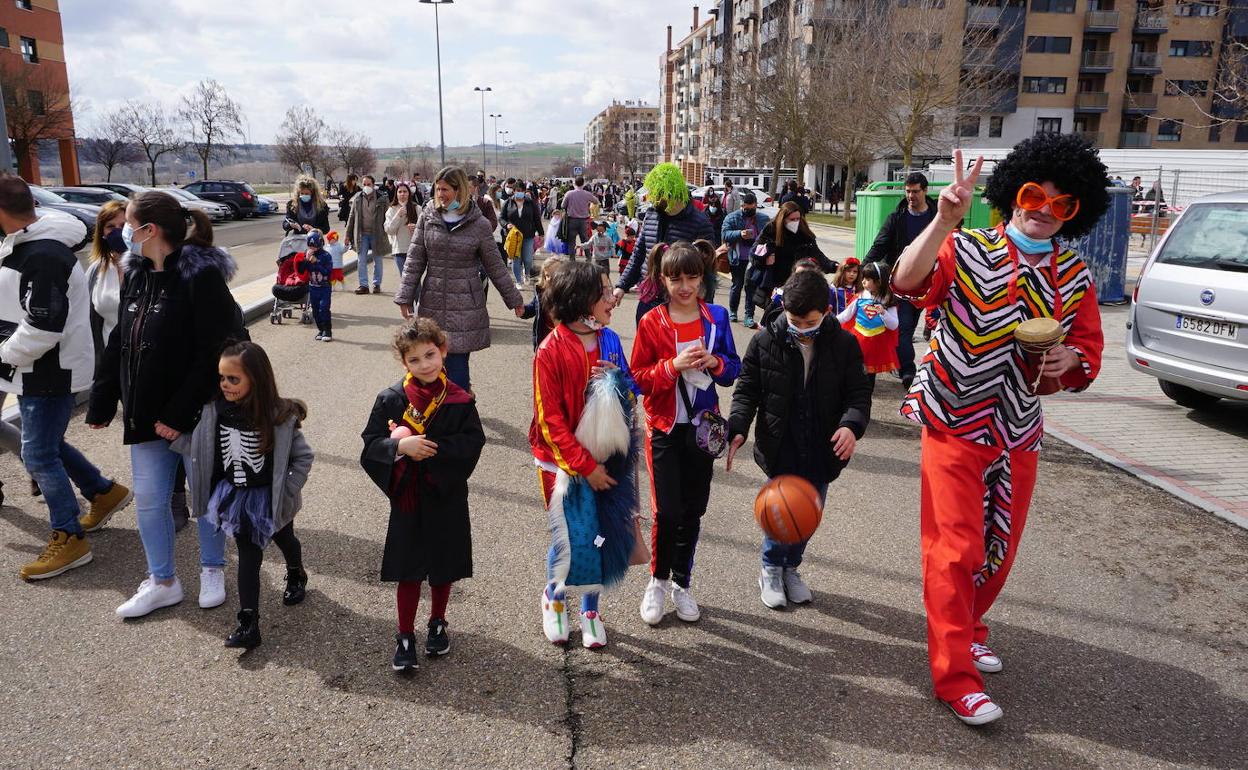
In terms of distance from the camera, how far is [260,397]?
3812 millimetres

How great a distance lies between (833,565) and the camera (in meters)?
4.70

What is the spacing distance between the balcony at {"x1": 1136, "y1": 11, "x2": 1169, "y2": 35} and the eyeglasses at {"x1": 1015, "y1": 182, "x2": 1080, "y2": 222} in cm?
6461

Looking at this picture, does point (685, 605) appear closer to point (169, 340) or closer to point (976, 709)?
point (976, 709)

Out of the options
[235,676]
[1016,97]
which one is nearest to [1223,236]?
[235,676]

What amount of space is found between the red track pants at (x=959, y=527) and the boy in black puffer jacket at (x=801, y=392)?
463 millimetres

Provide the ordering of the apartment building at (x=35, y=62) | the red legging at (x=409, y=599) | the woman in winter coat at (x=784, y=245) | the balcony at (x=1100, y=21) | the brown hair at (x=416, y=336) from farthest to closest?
1. the balcony at (x=1100, y=21)
2. the apartment building at (x=35, y=62)
3. the woman in winter coat at (x=784, y=245)
4. the red legging at (x=409, y=599)
5. the brown hair at (x=416, y=336)

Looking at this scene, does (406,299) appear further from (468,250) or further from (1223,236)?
(1223,236)

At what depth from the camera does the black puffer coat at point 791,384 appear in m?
3.80

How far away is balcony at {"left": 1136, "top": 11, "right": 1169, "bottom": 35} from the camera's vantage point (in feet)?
183

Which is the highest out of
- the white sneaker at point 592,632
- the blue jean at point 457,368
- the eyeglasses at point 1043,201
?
the eyeglasses at point 1043,201

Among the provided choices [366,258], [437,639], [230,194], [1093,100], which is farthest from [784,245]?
[1093,100]

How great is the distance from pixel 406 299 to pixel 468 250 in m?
0.57

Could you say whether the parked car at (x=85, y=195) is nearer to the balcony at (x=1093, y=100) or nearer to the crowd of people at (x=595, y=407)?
the crowd of people at (x=595, y=407)

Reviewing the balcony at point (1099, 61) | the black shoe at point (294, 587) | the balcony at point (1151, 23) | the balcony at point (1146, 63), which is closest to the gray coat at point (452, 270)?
the black shoe at point (294, 587)
